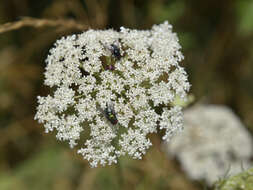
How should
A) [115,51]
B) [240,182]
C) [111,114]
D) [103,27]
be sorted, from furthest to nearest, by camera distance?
[103,27]
[240,182]
[115,51]
[111,114]

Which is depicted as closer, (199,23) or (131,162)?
(131,162)

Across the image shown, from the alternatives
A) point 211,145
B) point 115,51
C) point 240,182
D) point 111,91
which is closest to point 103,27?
point 211,145

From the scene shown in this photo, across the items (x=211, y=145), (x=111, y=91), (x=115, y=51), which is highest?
(x=211, y=145)

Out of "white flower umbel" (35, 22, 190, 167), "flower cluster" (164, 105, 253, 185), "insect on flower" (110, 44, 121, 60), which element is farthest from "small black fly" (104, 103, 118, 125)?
"flower cluster" (164, 105, 253, 185)

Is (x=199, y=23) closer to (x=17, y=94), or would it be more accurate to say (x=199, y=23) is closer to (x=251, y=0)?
(x=251, y=0)

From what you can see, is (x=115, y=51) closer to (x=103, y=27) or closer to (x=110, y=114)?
(x=110, y=114)

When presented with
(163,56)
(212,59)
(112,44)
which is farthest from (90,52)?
(212,59)
